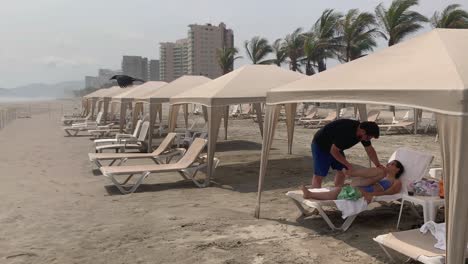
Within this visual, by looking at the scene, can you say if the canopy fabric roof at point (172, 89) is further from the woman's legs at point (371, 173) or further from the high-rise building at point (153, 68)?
the high-rise building at point (153, 68)

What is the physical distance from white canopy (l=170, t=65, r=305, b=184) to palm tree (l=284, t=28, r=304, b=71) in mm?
33911

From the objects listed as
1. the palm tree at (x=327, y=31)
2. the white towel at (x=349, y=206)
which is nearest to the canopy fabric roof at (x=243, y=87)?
the white towel at (x=349, y=206)

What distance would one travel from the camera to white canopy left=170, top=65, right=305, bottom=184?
9195mm

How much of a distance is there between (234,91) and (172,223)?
13.9 feet

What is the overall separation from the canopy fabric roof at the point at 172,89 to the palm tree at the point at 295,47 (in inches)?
1152

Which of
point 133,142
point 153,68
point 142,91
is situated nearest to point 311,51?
point 142,91

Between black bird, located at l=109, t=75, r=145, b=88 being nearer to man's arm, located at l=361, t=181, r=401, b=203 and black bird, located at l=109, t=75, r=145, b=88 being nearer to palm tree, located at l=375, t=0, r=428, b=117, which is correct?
palm tree, located at l=375, t=0, r=428, b=117

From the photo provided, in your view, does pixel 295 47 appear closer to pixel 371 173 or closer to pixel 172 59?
pixel 371 173

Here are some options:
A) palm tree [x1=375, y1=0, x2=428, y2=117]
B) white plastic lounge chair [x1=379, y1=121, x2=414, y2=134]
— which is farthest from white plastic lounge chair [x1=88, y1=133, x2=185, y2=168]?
palm tree [x1=375, y1=0, x2=428, y2=117]

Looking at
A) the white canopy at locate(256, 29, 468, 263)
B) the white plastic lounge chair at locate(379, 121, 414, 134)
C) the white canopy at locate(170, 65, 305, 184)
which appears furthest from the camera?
the white plastic lounge chair at locate(379, 121, 414, 134)

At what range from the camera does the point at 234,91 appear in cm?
988

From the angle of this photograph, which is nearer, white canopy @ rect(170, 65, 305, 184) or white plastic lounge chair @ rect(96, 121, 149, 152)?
white canopy @ rect(170, 65, 305, 184)

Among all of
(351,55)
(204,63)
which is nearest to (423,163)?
(351,55)

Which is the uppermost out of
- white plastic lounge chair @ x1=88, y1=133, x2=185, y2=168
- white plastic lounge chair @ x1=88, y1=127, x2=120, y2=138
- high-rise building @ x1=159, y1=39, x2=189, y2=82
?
high-rise building @ x1=159, y1=39, x2=189, y2=82
